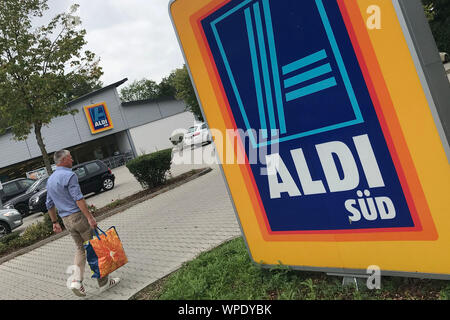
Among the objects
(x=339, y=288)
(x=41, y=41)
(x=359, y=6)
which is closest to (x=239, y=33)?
(x=359, y=6)

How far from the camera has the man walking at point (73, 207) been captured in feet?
15.4

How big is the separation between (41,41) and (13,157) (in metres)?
22.3

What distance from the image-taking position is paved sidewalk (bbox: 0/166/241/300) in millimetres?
5273

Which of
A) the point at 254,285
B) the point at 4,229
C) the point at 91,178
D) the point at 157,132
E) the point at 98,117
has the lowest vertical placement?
the point at 254,285

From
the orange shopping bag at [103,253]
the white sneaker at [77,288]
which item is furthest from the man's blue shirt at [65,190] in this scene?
the white sneaker at [77,288]

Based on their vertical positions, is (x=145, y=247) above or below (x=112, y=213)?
below

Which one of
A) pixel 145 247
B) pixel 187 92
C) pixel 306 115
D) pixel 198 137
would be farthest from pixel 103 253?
pixel 187 92

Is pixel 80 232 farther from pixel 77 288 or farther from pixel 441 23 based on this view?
pixel 441 23

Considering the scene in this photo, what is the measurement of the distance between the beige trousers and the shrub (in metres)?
7.58

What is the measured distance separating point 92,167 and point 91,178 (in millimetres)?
549

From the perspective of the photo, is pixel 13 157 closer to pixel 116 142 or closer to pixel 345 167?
pixel 116 142

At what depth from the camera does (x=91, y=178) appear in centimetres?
1628

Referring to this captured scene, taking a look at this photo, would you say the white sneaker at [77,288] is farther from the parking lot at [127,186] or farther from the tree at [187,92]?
the tree at [187,92]

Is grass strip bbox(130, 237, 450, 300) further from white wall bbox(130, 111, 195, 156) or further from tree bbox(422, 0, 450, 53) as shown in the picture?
tree bbox(422, 0, 450, 53)
